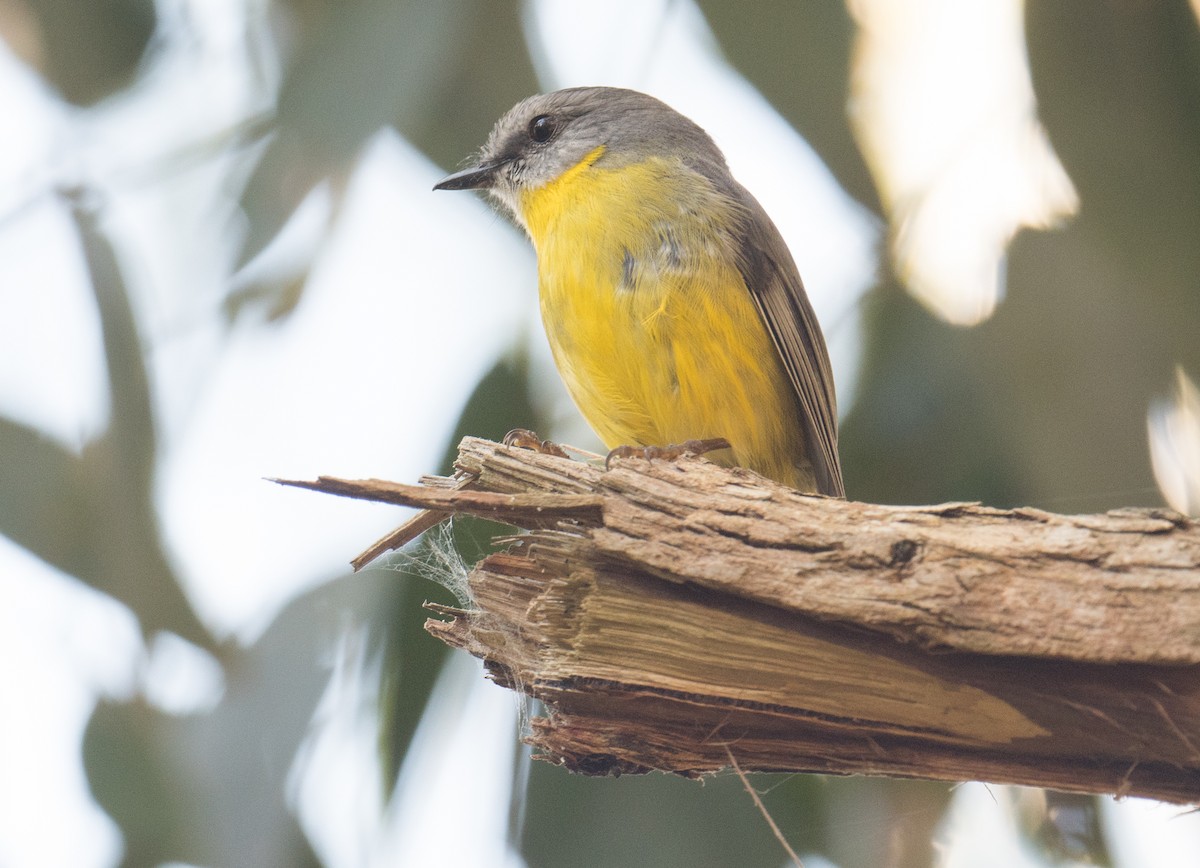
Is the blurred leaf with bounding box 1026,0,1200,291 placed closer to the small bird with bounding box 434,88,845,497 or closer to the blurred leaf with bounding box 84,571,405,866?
the small bird with bounding box 434,88,845,497

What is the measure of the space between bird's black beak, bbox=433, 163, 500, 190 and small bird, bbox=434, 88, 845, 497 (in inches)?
14.8

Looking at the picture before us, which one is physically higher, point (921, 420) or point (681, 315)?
point (921, 420)

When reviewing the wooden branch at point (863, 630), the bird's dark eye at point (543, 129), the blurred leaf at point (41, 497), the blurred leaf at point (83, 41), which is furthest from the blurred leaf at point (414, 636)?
the blurred leaf at point (83, 41)

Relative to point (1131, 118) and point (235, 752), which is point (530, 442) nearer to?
point (235, 752)

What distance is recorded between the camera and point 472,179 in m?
4.19

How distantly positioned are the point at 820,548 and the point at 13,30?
3934 mm

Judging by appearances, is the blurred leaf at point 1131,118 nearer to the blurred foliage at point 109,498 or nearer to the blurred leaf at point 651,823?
the blurred leaf at point 651,823

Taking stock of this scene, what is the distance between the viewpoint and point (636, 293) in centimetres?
325

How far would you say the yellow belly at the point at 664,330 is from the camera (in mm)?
3229

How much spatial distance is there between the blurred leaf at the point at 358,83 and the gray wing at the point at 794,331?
128cm

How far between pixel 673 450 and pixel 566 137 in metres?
1.49

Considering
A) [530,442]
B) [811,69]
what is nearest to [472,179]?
[811,69]

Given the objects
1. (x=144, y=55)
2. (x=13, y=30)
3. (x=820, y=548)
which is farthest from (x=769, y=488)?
(x=13, y=30)

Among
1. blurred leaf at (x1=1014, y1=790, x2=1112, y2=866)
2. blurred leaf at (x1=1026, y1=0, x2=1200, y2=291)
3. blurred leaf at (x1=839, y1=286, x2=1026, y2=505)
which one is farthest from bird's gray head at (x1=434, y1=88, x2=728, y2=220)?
blurred leaf at (x1=1014, y1=790, x2=1112, y2=866)
